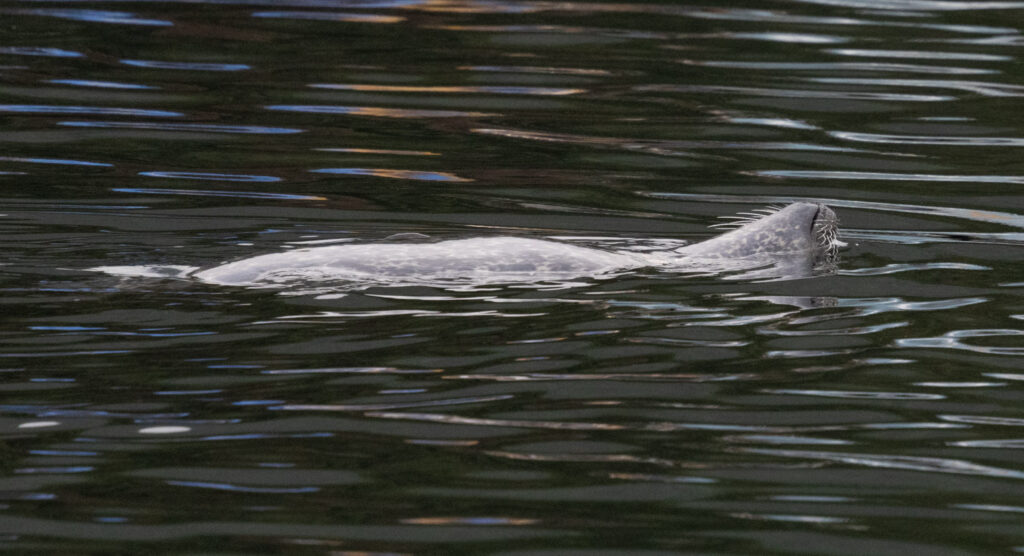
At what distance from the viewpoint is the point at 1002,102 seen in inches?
582

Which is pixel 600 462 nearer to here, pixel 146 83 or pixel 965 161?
pixel 965 161

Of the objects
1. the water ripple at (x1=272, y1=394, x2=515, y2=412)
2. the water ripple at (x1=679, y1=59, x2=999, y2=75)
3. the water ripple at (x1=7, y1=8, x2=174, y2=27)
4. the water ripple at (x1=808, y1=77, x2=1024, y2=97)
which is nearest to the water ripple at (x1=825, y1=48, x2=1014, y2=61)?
the water ripple at (x1=679, y1=59, x2=999, y2=75)

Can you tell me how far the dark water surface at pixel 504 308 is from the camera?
556 centimetres

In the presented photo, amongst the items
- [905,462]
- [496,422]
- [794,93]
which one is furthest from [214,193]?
[905,462]

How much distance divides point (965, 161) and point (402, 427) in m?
→ 8.00

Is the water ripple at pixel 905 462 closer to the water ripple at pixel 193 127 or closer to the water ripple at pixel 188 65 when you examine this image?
the water ripple at pixel 193 127

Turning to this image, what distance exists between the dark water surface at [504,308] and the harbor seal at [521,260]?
0.72 ft

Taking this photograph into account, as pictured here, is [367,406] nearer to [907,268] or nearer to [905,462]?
[905,462]

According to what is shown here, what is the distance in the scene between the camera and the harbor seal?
8.79 metres

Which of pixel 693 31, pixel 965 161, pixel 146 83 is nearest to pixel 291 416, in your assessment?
pixel 965 161

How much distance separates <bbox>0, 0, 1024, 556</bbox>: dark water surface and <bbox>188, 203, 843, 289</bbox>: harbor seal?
22 centimetres

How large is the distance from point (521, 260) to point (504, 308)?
96 centimetres

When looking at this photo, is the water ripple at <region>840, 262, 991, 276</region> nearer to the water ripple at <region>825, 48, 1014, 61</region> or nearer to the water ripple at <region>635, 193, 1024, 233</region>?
the water ripple at <region>635, 193, 1024, 233</region>

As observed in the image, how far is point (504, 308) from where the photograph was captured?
8188 mm
